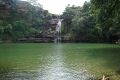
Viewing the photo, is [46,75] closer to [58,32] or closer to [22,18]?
[58,32]

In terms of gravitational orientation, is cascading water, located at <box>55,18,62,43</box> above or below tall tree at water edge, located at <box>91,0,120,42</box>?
below

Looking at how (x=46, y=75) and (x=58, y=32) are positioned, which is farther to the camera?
(x=58, y=32)

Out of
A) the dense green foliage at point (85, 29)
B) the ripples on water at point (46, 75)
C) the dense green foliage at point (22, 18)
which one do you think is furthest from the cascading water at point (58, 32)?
the ripples on water at point (46, 75)

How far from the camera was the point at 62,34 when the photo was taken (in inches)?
3273

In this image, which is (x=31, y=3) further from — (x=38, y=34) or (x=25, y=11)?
(x=38, y=34)

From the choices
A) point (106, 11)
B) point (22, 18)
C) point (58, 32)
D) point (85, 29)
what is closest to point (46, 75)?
point (106, 11)

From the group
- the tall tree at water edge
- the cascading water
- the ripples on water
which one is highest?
the tall tree at water edge

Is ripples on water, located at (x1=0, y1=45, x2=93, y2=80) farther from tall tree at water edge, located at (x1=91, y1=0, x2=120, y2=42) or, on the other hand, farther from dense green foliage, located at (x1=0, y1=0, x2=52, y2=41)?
dense green foliage, located at (x1=0, y1=0, x2=52, y2=41)

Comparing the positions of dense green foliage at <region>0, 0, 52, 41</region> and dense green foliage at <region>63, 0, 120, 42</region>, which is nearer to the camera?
dense green foliage at <region>63, 0, 120, 42</region>

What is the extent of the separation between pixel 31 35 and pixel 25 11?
35.0 feet

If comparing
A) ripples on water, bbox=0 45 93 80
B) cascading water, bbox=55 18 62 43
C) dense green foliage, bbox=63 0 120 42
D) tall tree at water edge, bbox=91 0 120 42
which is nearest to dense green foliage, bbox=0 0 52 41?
cascading water, bbox=55 18 62 43

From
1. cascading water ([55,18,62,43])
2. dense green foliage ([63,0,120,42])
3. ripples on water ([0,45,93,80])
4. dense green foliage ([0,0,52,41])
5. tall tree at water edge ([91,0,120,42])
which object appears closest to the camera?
ripples on water ([0,45,93,80])

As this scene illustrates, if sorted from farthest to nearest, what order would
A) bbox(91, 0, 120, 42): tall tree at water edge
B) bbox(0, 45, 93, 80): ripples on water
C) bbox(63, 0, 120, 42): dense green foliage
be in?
bbox(63, 0, 120, 42): dense green foliage < bbox(91, 0, 120, 42): tall tree at water edge < bbox(0, 45, 93, 80): ripples on water

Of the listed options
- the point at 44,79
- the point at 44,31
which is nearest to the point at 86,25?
→ the point at 44,31
